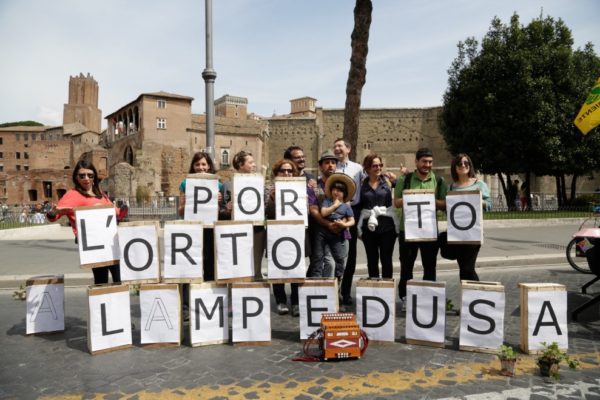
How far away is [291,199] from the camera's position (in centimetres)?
528

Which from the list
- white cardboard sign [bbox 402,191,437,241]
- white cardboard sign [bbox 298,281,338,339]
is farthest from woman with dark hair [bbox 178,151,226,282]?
white cardboard sign [bbox 402,191,437,241]

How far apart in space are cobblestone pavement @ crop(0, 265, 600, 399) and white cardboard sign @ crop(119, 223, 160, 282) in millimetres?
820

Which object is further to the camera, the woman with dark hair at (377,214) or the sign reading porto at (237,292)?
the woman with dark hair at (377,214)

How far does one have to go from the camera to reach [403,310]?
5.85 meters

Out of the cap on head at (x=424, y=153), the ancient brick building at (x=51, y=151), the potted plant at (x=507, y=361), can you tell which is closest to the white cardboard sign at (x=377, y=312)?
the potted plant at (x=507, y=361)

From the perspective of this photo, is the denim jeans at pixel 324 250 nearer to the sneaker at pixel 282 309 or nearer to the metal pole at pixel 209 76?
the sneaker at pixel 282 309

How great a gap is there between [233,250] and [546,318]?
11.1 feet

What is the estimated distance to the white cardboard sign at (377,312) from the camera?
186 inches

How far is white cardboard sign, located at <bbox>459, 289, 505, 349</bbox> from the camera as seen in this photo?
14.6 feet

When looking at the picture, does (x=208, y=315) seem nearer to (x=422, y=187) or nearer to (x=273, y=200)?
(x=273, y=200)

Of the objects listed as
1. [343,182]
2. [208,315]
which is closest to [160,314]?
[208,315]

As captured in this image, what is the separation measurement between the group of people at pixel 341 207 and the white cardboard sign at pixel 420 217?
0.79ft

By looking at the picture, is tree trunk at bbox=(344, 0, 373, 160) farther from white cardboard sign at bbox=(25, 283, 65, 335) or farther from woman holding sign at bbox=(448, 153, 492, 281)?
white cardboard sign at bbox=(25, 283, 65, 335)

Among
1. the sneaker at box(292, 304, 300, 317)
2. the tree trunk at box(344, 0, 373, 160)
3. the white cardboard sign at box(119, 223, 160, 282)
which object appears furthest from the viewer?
the tree trunk at box(344, 0, 373, 160)
